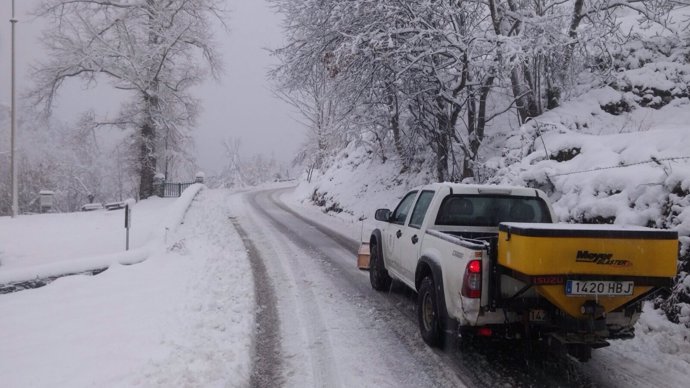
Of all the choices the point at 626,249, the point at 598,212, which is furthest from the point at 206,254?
the point at 626,249

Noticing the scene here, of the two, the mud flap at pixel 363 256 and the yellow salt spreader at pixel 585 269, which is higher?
the yellow salt spreader at pixel 585 269

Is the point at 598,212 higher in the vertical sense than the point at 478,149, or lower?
lower

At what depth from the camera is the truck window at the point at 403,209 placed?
6.89 metres

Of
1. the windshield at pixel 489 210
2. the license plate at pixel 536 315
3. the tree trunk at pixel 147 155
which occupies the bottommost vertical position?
the license plate at pixel 536 315

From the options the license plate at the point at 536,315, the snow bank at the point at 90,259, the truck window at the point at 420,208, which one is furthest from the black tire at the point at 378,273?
the snow bank at the point at 90,259

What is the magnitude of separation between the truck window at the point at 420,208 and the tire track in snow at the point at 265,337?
221 centimetres

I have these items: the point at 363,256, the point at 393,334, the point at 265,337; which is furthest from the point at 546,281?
the point at 363,256

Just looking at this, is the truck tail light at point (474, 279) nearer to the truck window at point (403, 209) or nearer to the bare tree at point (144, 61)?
the truck window at point (403, 209)

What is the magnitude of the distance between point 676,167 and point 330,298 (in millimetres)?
5389

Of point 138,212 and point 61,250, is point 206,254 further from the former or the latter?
point 138,212

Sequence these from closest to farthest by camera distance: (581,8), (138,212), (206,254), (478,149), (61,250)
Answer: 1. (206,254)
2. (61,250)
3. (581,8)
4. (478,149)
5. (138,212)

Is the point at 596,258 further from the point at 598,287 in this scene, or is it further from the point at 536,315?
the point at 536,315

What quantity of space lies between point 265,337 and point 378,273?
8.60 ft

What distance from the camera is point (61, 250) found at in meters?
11.8
